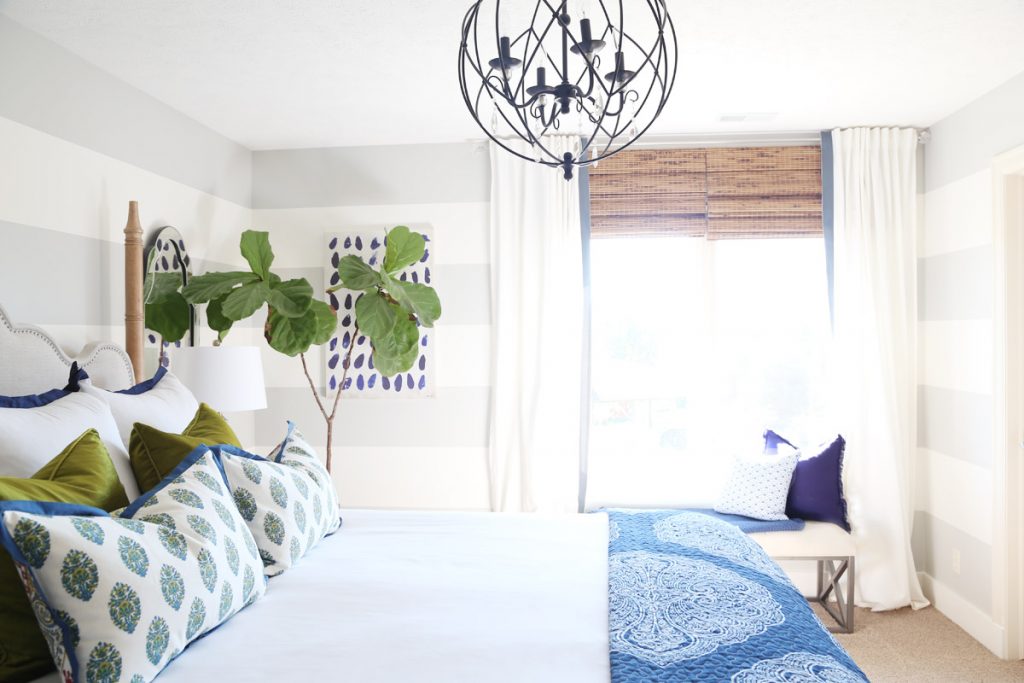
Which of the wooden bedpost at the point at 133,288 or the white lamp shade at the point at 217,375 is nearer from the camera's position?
the wooden bedpost at the point at 133,288

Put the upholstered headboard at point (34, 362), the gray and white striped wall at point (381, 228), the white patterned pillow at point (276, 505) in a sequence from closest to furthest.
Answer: the white patterned pillow at point (276, 505) → the upholstered headboard at point (34, 362) → the gray and white striped wall at point (381, 228)

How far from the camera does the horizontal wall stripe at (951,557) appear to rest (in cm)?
343

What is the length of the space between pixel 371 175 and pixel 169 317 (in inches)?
55.7

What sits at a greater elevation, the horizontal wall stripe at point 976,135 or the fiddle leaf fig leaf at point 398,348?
the horizontal wall stripe at point 976,135

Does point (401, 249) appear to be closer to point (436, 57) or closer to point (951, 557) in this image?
point (436, 57)

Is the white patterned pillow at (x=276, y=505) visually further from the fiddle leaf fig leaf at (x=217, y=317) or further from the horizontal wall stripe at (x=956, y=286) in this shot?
the horizontal wall stripe at (x=956, y=286)

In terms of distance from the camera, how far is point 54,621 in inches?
49.2

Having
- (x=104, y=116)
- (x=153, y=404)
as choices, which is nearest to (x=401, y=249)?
(x=104, y=116)

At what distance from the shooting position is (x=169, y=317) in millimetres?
3361

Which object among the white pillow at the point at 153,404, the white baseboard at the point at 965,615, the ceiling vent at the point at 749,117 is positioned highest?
the ceiling vent at the point at 749,117

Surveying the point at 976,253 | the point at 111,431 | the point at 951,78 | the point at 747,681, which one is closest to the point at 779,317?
the point at 976,253

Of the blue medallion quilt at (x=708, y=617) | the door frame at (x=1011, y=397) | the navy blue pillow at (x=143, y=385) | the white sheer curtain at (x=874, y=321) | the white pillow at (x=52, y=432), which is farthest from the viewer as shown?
the white sheer curtain at (x=874, y=321)

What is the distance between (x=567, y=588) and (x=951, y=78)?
2.79 metres

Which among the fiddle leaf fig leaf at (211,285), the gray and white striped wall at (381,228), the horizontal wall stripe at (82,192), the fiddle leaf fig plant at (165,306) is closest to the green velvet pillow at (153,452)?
the horizontal wall stripe at (82,192)
